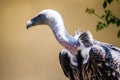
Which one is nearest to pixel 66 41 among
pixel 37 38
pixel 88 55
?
pixel 88 55

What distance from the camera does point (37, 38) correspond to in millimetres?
2045

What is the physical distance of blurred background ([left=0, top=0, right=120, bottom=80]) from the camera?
2.01 meters

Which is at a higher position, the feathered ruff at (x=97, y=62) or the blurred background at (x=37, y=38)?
the blurred background at (x=37, y=38)

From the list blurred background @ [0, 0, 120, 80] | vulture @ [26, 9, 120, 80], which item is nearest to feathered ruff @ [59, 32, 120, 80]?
vulture @ [26, 9, 120, 80]

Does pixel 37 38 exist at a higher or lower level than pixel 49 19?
higher

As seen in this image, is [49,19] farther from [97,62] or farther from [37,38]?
[37,38]

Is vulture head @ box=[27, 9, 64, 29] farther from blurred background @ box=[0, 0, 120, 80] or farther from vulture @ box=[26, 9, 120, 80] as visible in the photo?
blurred background @ box=[0, 0, 120, 80]

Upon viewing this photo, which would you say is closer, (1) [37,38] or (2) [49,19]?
(2) [49,19]

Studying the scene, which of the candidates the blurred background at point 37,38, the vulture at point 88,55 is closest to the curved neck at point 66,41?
the vulture at point 88,55

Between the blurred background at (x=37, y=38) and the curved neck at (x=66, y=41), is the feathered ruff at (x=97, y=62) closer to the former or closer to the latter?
the curved neck at (x=66, y=41)

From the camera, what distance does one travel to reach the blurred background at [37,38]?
2.01 m

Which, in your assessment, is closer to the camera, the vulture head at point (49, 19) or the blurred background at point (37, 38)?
the vulture head at point (49, 19)

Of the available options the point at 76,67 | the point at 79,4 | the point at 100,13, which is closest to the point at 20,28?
the point at 79,4

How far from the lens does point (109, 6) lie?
6.64ft
